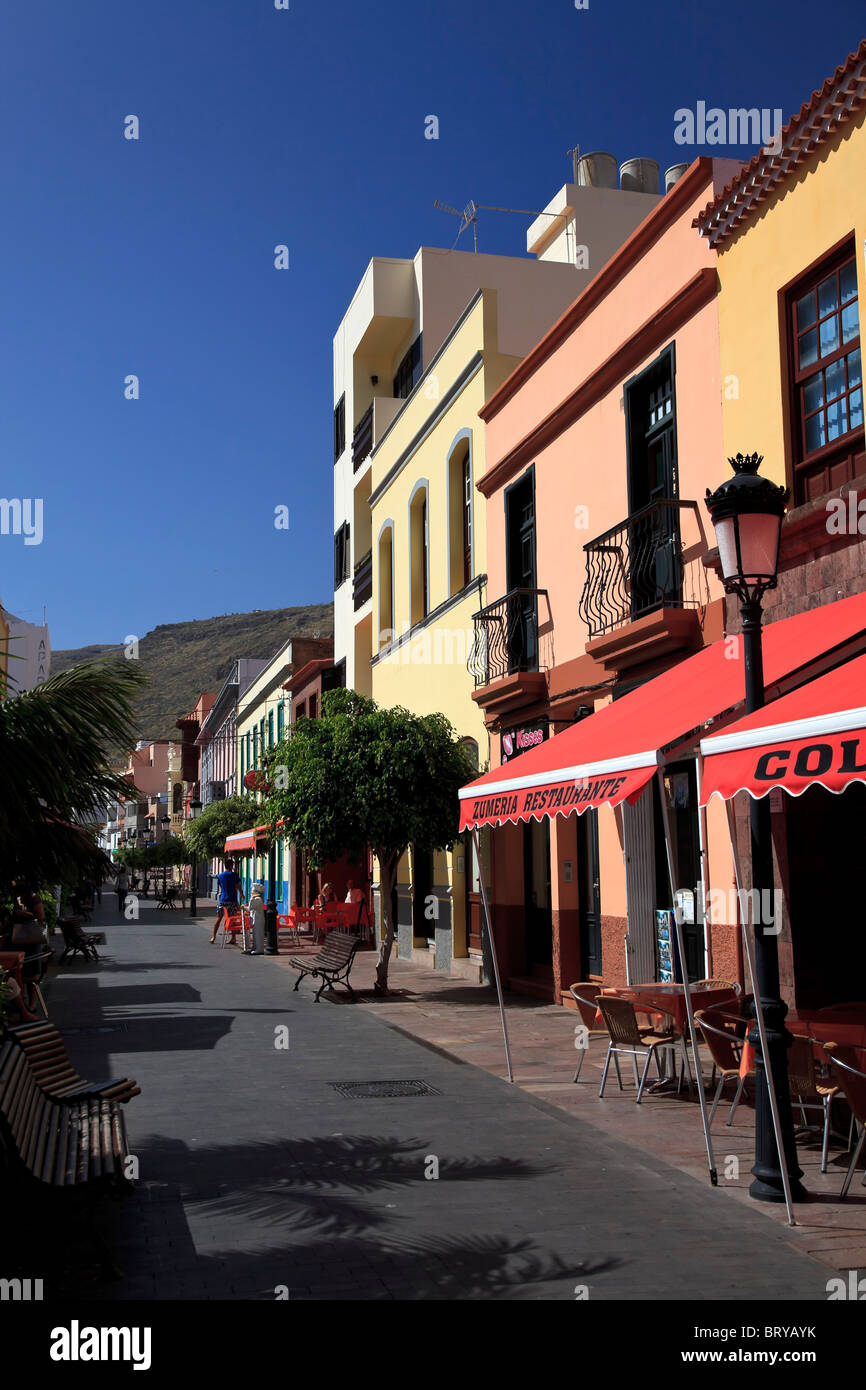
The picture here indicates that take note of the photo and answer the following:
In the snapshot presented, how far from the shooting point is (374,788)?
15.6 m

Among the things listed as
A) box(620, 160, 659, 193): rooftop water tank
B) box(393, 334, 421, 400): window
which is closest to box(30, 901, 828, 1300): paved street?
box(393, 334, 421, 400): window

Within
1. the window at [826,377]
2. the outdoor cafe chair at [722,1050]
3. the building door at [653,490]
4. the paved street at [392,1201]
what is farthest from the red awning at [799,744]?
the building door at [653,490]

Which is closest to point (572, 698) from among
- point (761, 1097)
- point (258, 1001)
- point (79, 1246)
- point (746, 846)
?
point (746, 846)

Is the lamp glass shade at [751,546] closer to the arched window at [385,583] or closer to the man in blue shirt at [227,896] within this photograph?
the arched window at [385,583]

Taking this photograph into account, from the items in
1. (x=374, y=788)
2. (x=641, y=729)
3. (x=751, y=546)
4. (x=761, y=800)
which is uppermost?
(x=751, y=546)

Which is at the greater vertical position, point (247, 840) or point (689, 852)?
point (247, 840)

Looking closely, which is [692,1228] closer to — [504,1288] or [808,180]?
[504,1288]

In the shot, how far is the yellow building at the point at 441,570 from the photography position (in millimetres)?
18094

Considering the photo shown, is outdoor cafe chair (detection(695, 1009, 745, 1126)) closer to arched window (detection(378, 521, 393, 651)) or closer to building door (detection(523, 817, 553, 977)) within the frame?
building door (detection(523, 817, 553, 977))

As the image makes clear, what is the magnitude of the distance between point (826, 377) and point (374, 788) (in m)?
8.20

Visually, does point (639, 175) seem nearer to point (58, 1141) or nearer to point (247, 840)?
point (247, 840)

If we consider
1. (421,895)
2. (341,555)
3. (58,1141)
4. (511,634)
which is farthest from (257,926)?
(58,1141)

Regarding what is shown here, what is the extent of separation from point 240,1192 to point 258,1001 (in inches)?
370

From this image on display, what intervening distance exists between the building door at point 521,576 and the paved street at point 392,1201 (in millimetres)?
6207
